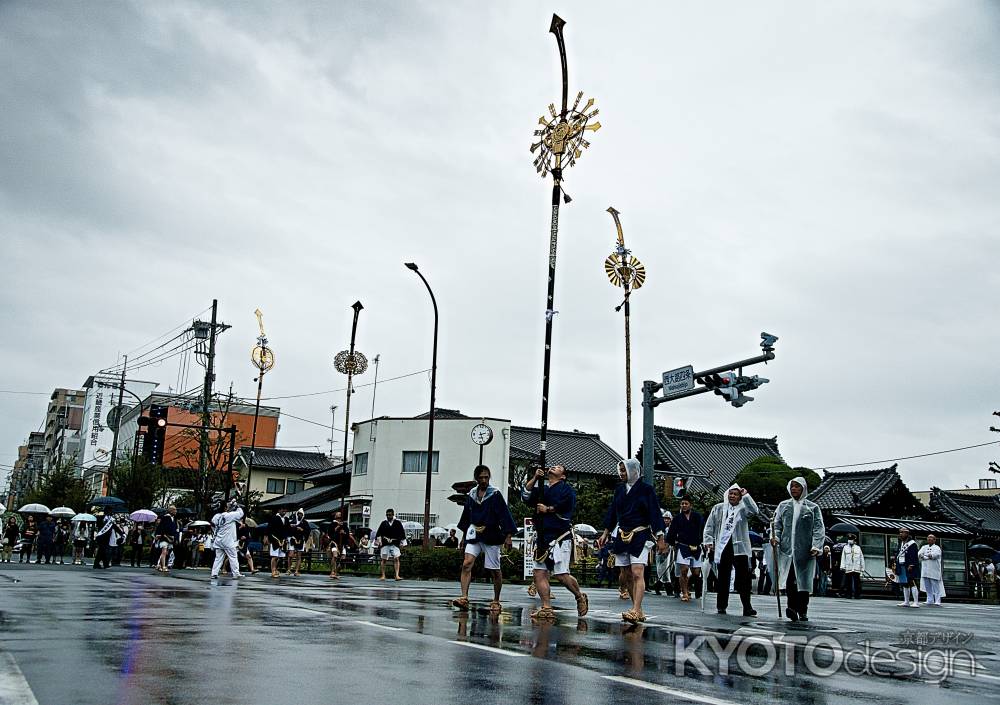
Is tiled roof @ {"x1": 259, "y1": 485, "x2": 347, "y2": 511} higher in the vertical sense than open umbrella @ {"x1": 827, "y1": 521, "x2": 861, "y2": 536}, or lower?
higher

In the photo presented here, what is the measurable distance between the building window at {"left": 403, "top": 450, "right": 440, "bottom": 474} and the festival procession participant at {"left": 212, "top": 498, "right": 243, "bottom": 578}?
94.9 feet

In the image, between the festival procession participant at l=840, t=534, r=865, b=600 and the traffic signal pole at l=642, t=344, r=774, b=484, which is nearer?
the traffic signal pole at l=642, t=344, r=774, b=484

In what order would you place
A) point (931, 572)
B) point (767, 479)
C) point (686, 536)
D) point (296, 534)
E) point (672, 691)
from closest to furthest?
point (672, 691) < point (686, 536) < point (931, 572) < point (296, 534) < point (767, 479)

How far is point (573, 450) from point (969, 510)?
2217cm

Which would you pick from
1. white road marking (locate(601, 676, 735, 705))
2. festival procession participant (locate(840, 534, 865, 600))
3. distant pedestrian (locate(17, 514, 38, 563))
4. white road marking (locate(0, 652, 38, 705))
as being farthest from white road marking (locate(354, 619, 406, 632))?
distant pedestrian (locate(17, 514, 38, 563))

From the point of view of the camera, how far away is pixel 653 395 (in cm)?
2202

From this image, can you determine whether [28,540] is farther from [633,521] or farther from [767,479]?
[633,521]

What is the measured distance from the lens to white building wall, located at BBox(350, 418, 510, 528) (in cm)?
4959

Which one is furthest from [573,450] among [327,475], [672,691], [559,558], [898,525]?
[672,691]

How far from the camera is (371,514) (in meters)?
49.6

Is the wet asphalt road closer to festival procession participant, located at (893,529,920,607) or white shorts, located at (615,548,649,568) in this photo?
white shorts, located at (615,548,649,568)

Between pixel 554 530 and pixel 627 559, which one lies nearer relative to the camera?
pixel 627 559

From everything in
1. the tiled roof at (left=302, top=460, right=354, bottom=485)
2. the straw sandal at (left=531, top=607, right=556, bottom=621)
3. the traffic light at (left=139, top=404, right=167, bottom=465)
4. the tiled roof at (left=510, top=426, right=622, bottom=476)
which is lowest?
the straw sandal at (left=531, top=607, right=556, bottom=621)

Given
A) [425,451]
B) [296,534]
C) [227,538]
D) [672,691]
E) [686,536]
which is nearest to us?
[672,691]
